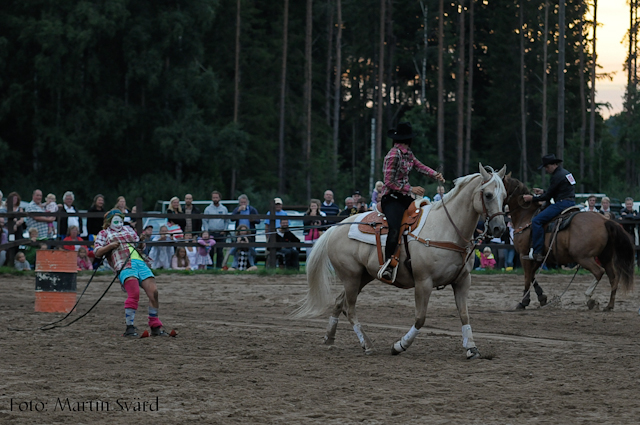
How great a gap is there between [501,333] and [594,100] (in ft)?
155

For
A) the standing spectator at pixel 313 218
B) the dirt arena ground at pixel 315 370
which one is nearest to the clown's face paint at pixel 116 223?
the dirt arena ground at pixel 315 370

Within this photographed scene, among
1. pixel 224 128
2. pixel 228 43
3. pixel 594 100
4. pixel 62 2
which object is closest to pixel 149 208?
pixel 224 128

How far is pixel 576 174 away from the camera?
48.3m

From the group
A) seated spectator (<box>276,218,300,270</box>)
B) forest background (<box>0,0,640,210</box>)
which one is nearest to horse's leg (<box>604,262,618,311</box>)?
seated spectator (<box>276,218,300,270</box>)

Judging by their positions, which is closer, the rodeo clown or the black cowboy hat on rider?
the black cowboy hat on rider

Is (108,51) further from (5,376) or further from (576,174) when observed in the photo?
(5,376)

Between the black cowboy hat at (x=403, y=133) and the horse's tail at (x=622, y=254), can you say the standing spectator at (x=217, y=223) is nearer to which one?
the horse's tail at (x=622, y=254)

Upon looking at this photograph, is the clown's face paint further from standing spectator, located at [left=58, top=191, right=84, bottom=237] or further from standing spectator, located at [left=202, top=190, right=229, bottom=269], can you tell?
standing spectator, located at [left=58, top=191, right=84, bottom=237]

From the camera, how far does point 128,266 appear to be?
35.3 ft

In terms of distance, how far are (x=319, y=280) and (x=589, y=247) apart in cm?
584

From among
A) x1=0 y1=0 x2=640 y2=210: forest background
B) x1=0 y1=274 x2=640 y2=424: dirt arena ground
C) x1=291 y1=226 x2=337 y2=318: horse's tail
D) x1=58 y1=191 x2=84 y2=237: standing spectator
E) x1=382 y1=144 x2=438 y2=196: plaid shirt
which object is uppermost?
x1=0 y1=0 x2=640 y2=210: forest background

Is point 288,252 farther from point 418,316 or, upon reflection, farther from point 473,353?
point 473,353

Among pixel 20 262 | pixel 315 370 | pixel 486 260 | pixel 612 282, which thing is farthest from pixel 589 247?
pixel 20 262

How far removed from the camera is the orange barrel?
12852 mm
